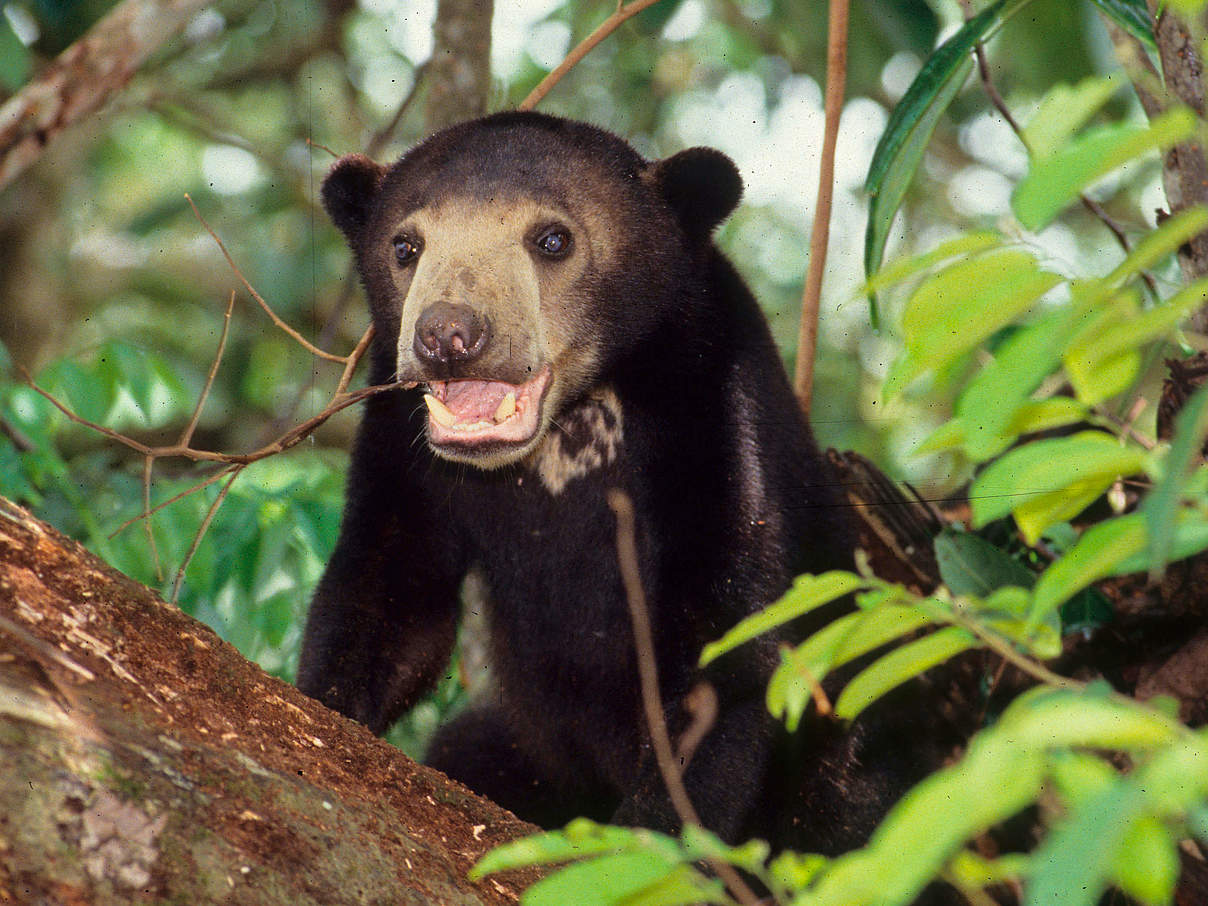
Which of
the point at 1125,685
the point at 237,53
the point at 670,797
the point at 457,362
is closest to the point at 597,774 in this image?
the point at 670,797

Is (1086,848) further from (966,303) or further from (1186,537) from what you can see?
(966,303)

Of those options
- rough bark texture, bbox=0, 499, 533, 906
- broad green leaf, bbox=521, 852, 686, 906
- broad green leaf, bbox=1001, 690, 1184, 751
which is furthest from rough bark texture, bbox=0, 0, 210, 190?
broad green leaf, bbox=1001, 690, 1184, 751

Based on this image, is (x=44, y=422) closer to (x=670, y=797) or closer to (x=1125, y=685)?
(x=670, y=797)

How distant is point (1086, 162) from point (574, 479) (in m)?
2.65

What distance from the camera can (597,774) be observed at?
3.46 meters

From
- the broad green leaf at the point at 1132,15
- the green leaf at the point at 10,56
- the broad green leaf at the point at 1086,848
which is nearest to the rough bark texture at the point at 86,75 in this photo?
the green leaf at the point at 10,56

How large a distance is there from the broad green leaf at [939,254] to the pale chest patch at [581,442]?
7.75 ft

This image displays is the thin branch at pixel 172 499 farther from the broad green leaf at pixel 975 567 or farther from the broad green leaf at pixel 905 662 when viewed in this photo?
the broad green leaf at pixel 975 567

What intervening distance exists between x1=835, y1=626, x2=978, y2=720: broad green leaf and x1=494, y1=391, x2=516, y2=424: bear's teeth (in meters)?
1.78

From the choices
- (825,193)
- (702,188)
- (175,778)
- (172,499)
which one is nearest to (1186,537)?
(175,778)

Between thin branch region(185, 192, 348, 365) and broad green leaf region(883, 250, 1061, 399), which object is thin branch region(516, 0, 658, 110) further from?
broad green leaf region(883, 250, 1061, 399)

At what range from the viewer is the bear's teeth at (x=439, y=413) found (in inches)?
117

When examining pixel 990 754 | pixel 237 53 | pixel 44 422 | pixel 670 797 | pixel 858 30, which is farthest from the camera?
pixel 237 53

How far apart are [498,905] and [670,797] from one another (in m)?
0.88
